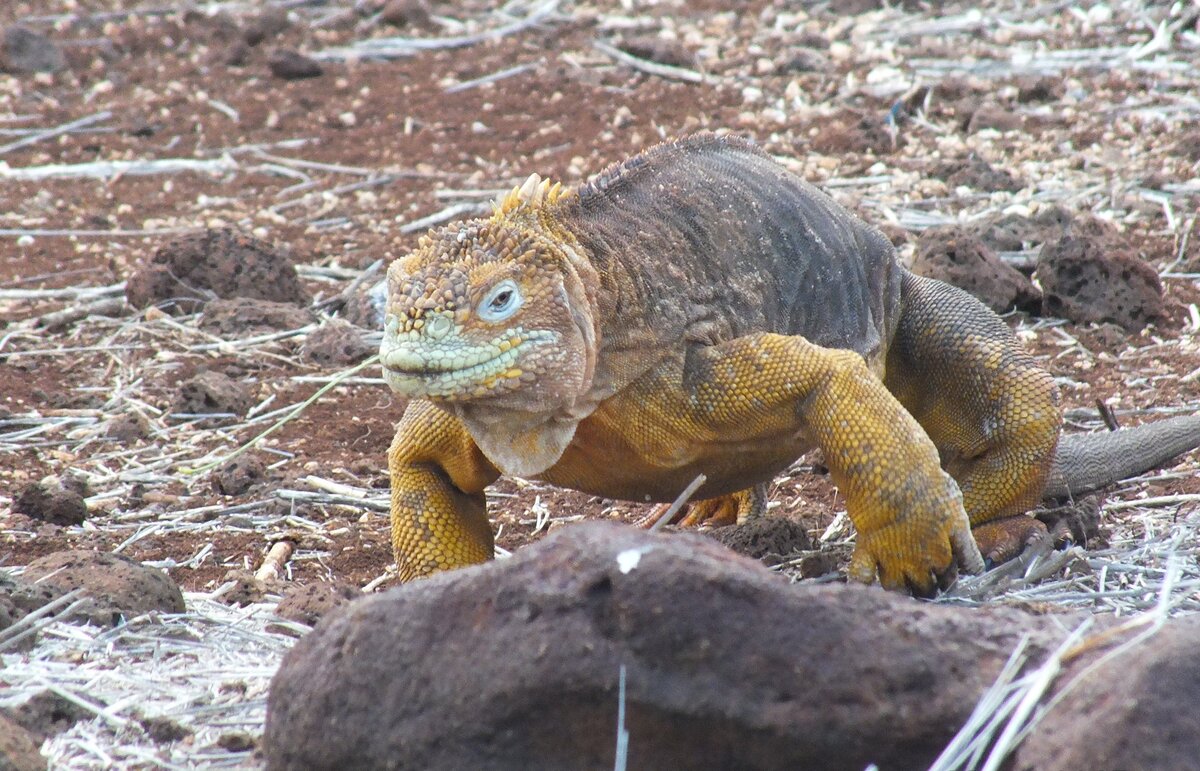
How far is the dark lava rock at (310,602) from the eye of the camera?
4.77 m

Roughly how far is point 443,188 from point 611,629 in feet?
26.3

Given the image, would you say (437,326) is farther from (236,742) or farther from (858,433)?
(858,433)

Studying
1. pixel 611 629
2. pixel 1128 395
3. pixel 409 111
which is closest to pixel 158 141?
pixel 409 111

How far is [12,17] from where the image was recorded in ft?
52.4

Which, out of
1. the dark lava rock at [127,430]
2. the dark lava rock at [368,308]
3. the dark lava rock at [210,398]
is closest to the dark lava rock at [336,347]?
the dark lava rock at [368,308]

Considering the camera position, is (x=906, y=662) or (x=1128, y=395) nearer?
(x=906, y=662)

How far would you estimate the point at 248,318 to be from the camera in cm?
863

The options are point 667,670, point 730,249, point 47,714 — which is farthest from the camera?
point 730,249

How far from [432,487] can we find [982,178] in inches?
215

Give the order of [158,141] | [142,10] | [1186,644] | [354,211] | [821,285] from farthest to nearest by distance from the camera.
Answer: [142,10]
[158,141]
[354,211]
[821,285]
[1186,644]

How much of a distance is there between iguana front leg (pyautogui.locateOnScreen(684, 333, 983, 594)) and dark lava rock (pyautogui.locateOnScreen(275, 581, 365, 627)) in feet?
4.23

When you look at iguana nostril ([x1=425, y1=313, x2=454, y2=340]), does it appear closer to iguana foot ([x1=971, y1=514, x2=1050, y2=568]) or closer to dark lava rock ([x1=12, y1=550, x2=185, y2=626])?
dark lava rock ([x1=12, y1=550, x2=185, y2=626])

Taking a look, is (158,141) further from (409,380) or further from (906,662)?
(906,662)

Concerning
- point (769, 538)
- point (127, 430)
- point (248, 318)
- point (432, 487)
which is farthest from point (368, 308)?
point (769, 538)
